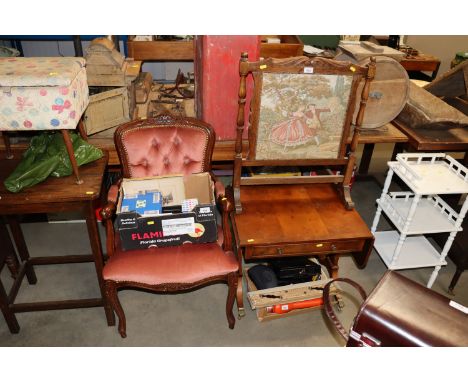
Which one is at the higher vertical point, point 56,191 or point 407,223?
point 56,191

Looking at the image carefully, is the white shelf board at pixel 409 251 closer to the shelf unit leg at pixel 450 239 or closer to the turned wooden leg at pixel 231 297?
the shelf unit leg at pixel 450 239

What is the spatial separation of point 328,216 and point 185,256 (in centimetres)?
104

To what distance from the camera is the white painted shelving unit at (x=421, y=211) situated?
2887mm

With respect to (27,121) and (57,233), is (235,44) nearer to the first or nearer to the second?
(27,121)

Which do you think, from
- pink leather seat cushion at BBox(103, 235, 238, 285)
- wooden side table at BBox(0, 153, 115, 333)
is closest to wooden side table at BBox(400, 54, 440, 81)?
pink leather seat cushion at BBox(103, 235, 238, 285)

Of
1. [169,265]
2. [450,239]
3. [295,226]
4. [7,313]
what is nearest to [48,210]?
[169,265]

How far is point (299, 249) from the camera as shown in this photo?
2.68 m

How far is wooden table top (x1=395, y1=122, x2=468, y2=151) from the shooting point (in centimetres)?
318

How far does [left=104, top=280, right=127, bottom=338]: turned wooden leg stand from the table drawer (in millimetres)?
867

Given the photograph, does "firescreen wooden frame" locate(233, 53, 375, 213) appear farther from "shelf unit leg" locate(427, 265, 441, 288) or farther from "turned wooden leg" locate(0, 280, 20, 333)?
"turned wooden leg" locate(0, 280, 20, 333)

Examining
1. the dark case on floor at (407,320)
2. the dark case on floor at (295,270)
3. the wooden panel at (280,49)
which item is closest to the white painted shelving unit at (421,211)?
the dark case on floor at (295,270)

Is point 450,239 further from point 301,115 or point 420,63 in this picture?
point 420,63

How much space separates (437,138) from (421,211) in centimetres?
60

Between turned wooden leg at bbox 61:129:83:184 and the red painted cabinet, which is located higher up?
the red painted cabinet
